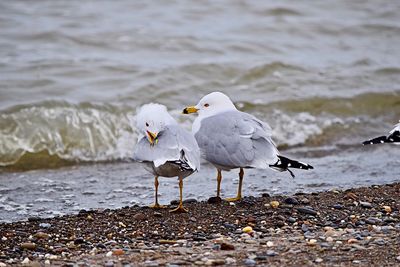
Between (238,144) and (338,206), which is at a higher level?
(238,144)

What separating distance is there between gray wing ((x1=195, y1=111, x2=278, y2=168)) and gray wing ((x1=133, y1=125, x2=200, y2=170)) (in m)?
0.35

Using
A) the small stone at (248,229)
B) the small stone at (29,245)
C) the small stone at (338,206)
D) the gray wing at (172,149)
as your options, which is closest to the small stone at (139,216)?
the gray wing at (172,149)

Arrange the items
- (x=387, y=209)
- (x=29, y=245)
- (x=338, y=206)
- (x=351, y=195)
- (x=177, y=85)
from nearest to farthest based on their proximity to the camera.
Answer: (x=29, y=245) → (x=387, y=209) → (x=338, y=206) → (x=351, y=195) → (x=177, y=85)

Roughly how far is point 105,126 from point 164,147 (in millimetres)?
3880

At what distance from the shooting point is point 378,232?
522 cm

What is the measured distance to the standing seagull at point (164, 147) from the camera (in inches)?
220

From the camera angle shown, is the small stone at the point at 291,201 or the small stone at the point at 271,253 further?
the small stone at the point at 291,201

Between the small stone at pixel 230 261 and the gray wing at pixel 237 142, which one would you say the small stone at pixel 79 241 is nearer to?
the small stone at pixel 230 261

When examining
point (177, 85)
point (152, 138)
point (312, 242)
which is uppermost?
point (152, 138)

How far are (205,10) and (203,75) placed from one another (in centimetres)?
372

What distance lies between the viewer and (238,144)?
6.13m

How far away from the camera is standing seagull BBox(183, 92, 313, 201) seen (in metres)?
6.09

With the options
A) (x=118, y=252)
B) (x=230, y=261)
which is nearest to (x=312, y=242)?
(x=230, y=261)

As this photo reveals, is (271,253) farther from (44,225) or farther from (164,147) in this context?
(44,225)
